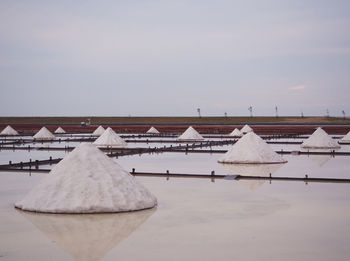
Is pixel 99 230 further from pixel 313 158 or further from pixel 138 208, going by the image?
pixel 313 158

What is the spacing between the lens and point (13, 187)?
17.0m

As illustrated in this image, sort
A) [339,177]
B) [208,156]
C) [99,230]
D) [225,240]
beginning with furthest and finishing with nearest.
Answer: [208,156] < [339,177] < [99,230] < [225,240]

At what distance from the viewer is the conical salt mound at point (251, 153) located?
24.4 m

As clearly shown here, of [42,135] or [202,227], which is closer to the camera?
[202,227]

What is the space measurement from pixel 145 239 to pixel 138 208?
2782mm

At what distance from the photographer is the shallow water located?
8961 millimetres

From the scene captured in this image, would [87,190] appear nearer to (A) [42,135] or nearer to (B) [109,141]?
(B) [109,141]

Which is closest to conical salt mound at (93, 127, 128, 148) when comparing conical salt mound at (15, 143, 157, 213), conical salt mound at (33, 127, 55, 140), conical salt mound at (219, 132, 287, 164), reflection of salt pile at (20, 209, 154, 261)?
conical salt mound at (33, 127, 55, 140)

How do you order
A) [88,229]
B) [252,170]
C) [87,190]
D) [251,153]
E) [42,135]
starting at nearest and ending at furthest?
[88,229] → [87,190] → [252,170] → [251,153] → [42,135]

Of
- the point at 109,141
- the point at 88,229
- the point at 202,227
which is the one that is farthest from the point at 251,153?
the point at 109,141

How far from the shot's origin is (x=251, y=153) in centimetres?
2452

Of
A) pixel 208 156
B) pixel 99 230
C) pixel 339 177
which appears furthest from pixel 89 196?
pixel 208 156

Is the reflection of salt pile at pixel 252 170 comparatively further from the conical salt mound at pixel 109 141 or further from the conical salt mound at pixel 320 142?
the conical salt mound at pixel 109 141

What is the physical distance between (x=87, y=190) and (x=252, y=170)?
35.3 feet
